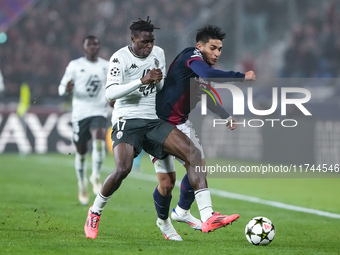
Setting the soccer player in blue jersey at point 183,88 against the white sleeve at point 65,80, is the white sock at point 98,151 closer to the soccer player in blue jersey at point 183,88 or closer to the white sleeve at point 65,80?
the white sleeve at point 65,80

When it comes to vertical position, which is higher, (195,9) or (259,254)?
(195,9)

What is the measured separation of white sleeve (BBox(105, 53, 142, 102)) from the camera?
669 cm

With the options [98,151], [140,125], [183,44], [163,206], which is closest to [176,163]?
[183,44]

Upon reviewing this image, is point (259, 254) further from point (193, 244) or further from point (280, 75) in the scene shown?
point (280, 75)

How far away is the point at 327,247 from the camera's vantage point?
6.67 m

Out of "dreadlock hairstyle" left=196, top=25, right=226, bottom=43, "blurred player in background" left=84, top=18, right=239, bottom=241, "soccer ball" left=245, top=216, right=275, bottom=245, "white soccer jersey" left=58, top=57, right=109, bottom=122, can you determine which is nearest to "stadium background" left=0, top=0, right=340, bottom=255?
"soccer ball" left=245, top=216, right=275, bottom=245

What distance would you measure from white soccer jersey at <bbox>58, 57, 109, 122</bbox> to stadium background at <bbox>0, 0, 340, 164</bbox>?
444 cm

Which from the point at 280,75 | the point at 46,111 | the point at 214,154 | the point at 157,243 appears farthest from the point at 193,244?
the point at 46,111

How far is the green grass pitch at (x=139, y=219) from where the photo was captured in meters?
6.39

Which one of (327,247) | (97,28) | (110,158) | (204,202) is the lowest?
(110,158)

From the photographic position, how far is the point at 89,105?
1139 cm

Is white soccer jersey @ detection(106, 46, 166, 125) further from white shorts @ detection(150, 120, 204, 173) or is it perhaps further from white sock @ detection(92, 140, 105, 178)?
white sock @ detection(92, 140, 105, 178)

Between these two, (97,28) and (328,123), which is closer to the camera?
(328,123)

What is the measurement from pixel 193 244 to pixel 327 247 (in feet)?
4.01
